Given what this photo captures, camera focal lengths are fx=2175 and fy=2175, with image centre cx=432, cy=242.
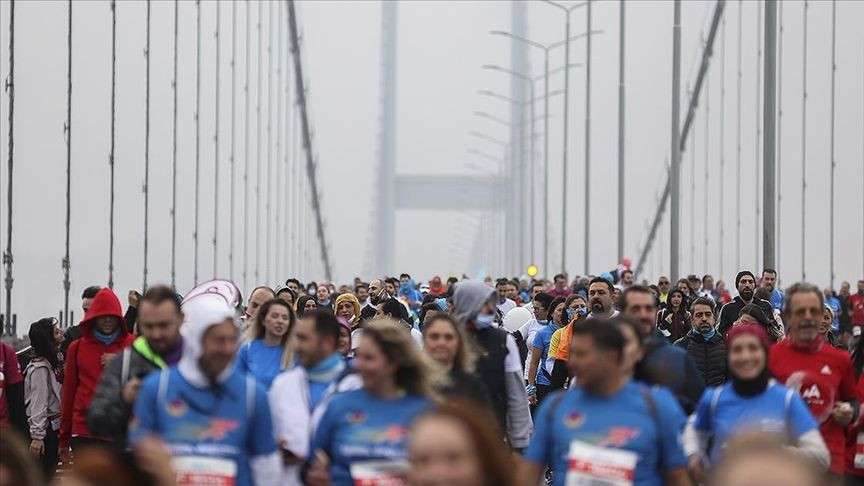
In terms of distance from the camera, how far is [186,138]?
36.2 metres

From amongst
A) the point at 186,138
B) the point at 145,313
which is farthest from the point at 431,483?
the point at 186,138

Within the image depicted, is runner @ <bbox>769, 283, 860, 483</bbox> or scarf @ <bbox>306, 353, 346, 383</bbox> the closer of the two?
scarf @ <bbox>306, 353, 346, 383</bbox>

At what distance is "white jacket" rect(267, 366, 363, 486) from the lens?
716 cm

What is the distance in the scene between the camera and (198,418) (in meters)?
6.59

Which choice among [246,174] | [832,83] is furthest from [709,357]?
[246,174]

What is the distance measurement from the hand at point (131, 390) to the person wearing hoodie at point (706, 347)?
4567 millimetres

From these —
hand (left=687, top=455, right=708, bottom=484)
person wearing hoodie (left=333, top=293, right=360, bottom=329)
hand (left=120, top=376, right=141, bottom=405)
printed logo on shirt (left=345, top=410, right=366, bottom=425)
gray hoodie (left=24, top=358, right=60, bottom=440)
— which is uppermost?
person wearing hoodie (left=333, top=293, right=360, bottom=329)

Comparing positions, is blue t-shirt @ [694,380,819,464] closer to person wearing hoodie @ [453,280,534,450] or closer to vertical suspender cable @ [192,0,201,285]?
person wearing hoodie @ [453,280,534,450]

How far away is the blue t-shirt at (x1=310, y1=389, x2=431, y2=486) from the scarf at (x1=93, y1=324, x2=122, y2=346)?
9.73ft

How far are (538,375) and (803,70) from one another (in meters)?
27.7

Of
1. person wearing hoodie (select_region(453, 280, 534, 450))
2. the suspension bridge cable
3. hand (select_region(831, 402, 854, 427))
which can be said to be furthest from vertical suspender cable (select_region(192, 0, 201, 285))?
hand (select_region(831, 402, 854, 427))

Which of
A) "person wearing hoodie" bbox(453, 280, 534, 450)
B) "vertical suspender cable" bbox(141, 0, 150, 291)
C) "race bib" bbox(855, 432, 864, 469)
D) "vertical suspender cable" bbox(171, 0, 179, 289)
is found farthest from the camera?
"vertical suspender cable" bbox(171, 0, 179, 289)

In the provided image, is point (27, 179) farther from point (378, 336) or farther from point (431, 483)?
point (431, 483)

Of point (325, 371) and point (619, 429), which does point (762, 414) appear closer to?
point (619, 429)
